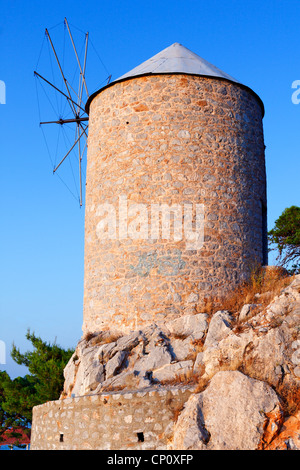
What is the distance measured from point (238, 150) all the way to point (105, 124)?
9.40 ft

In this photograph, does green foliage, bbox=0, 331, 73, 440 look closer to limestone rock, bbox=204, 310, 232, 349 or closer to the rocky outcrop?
the rocky outcrop

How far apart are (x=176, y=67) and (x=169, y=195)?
284 centimetres

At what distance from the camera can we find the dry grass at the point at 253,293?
10109 mm

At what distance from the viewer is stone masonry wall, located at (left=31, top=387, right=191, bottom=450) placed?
8016 mm

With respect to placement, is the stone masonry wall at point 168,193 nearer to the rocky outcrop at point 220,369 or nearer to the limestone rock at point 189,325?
the limestone rock at point 189,325

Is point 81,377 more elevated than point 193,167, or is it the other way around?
point 193,167

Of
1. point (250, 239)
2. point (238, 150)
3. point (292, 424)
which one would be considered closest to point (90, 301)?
point (250, 239)

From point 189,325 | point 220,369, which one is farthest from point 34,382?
point 220,369

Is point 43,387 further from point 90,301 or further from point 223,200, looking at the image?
point 223,200

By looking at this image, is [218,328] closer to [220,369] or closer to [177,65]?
[220,369]

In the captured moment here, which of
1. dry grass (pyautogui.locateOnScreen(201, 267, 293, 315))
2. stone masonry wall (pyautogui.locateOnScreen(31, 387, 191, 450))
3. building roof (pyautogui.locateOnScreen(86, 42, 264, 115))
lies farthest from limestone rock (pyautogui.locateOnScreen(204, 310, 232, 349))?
building roof (pyautogui.locateOnScreen(86, 42, 264, 115))

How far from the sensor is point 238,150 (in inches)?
460

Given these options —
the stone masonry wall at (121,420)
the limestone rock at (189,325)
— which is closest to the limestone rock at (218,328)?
the limestone rock at (189,325)

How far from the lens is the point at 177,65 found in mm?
11852
